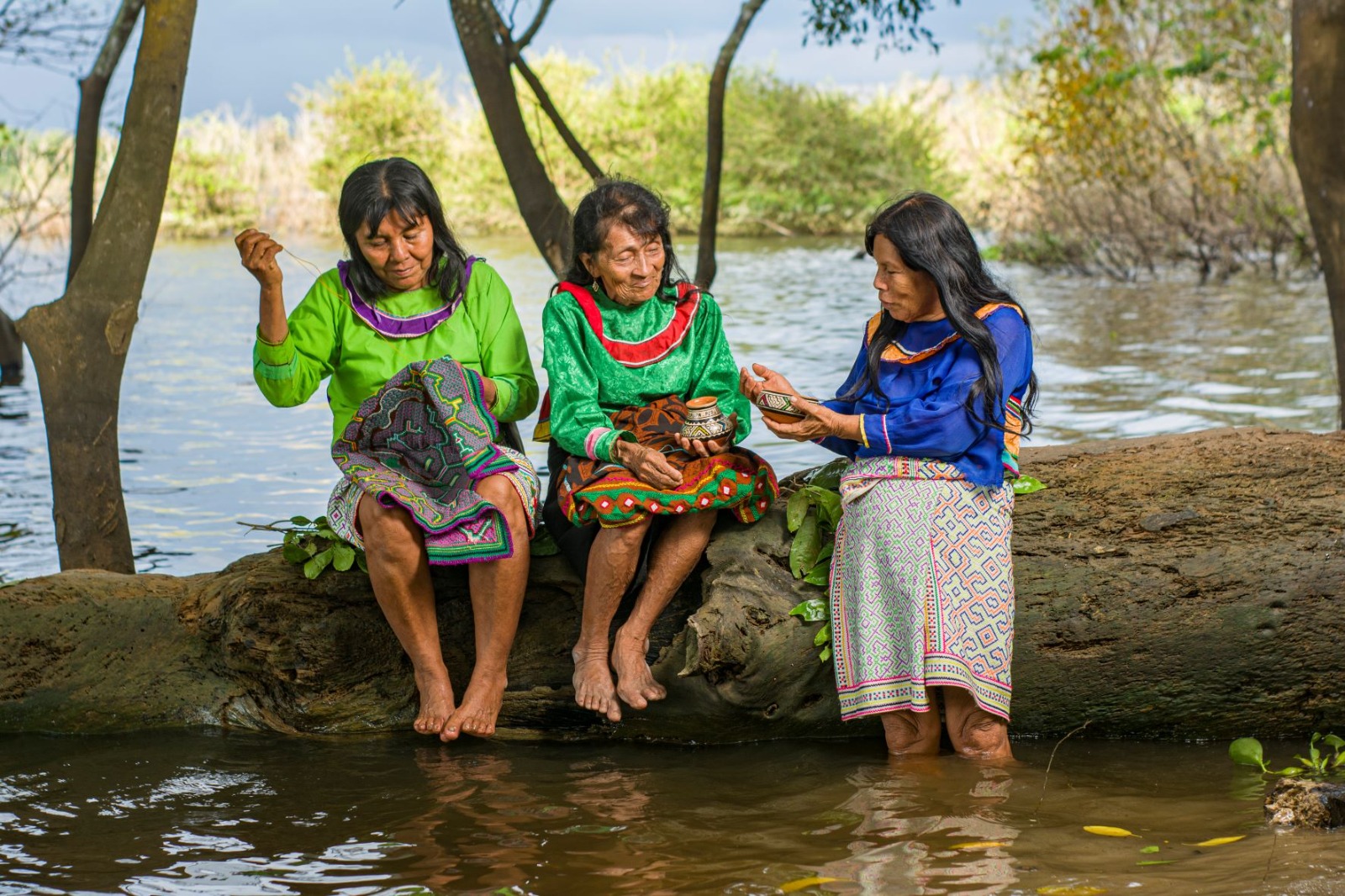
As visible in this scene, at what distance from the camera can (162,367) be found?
15164 mm

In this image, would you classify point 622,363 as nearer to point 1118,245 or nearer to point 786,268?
point 1118,245

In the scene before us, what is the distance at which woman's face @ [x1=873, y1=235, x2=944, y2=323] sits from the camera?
3760 mm

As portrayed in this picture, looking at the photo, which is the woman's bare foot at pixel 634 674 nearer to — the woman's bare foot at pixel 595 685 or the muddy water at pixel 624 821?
the woman's bare foot at pixel 595 685

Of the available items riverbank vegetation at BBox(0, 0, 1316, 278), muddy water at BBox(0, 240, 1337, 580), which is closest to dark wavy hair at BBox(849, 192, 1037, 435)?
muddy water at BBox(0, 240, 1337, 580)

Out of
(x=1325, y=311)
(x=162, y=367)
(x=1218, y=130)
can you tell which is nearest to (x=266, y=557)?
(x=162, y=367)

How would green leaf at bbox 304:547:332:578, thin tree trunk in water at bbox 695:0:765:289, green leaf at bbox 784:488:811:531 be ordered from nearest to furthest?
green leaf at bbox 784:488:811:531
green leaf at bbox 304:547:332:578
thin tree trunk in water at bbox 695:0:765:289

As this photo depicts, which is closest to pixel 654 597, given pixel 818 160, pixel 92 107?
pixel 92 107

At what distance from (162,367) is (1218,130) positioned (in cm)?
1423

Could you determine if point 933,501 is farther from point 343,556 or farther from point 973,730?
point 343,556

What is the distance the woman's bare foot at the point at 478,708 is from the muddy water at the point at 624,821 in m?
0.11

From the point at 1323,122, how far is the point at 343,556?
4.61 meters

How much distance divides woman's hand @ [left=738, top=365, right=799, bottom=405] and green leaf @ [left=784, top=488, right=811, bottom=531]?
389 millimetres

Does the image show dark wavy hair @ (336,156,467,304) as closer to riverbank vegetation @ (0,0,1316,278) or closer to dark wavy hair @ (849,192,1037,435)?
dark wavy hair @ (849,192,1037,435)

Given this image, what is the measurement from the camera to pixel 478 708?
157 inches
